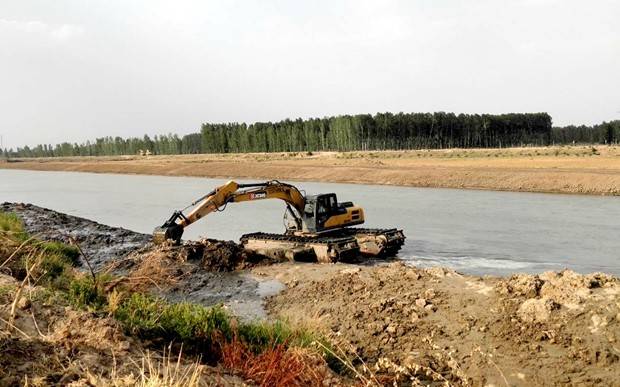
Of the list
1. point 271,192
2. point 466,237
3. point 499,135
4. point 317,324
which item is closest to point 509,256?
point 466,237

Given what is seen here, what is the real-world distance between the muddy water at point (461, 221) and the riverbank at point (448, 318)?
19.2 feet

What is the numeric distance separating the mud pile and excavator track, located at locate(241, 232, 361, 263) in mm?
5189

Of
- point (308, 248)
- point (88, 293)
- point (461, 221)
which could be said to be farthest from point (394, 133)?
point (88, 293)

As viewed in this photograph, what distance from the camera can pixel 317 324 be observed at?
31.6ft

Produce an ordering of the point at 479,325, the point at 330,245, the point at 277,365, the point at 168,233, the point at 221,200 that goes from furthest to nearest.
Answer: the point at 221,200 → the point at 330,245 → the point at 168,233 → the point at 479,325 → the point at 277,365

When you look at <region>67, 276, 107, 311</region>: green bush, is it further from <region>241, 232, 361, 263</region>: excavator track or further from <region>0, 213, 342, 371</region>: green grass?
<region>241, 232, 361, 263</region>: excavator track

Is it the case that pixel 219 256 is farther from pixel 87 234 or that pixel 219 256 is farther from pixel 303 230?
pixel 87 234

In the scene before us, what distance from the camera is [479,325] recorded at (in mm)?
10227

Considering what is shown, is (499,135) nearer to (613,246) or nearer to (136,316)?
(613,246)

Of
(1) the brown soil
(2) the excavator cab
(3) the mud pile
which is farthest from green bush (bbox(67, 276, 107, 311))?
(2) the excavator cab

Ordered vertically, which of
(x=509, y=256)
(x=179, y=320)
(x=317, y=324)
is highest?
(x=179, y=320)

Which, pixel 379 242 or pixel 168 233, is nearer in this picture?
pixel 168 233

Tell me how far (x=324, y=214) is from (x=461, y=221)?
10.7m

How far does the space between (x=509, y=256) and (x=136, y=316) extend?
1546cm
